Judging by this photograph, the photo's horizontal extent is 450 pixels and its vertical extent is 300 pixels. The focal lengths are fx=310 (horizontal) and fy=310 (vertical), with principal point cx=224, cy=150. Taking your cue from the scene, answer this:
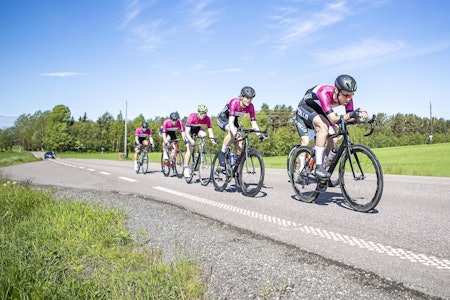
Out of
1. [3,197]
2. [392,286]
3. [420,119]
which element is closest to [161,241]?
[392,286]

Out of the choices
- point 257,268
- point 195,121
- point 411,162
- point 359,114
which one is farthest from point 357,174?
point 411,162

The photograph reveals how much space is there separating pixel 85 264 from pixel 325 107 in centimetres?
390

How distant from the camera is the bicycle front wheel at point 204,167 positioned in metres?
8.28

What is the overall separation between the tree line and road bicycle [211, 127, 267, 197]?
58289 mm

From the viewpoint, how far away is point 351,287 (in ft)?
6.72

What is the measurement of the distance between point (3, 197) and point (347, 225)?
5.62 metres

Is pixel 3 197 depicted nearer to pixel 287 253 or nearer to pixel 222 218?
pixel 222 218

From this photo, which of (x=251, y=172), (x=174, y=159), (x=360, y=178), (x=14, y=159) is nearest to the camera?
(x=360, y=178)

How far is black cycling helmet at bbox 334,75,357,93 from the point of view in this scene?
15.2ft

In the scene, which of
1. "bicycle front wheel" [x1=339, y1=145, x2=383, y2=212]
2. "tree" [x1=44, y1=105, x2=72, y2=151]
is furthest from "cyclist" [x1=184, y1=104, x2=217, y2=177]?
"tree" [x1=44, y1=105, x2=72, y2=151]

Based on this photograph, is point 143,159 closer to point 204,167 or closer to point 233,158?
point 204,167

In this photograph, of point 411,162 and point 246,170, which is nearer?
point 246,170

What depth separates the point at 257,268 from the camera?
7.88ft

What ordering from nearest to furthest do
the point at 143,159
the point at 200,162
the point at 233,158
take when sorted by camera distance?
the point at 233,158
the point at 200,162
the point at 143,159
